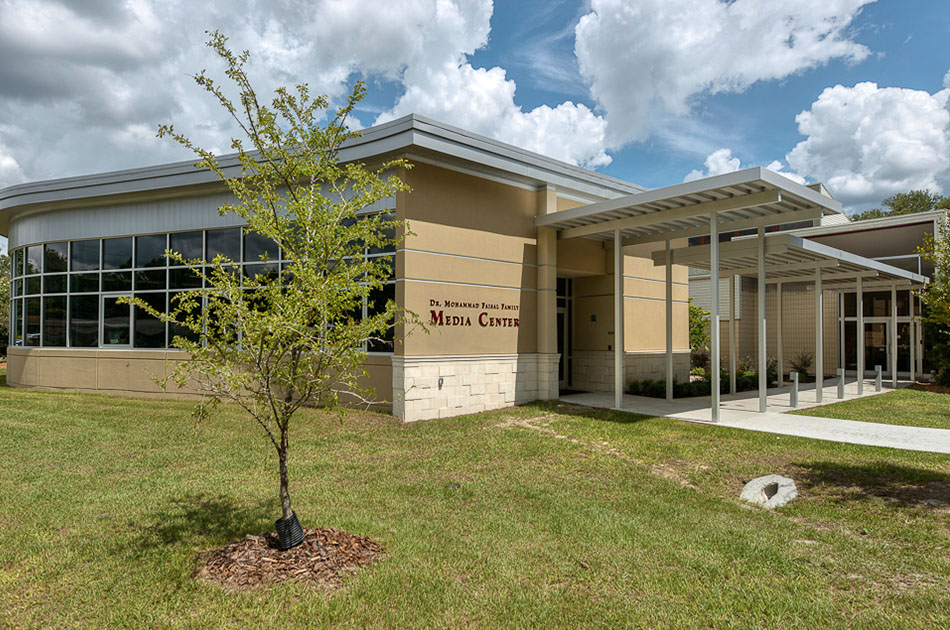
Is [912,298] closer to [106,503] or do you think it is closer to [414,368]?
[414,368]

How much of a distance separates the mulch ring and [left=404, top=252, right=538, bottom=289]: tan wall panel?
760cm

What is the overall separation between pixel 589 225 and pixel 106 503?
1121 cm

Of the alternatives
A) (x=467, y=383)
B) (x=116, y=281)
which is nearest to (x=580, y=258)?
(x=467, y=383)

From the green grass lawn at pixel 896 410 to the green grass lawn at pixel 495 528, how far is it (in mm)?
3985

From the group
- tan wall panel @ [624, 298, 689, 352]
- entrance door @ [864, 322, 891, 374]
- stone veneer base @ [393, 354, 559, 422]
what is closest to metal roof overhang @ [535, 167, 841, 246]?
tan wall panel @ [624, 298, 689, 352]

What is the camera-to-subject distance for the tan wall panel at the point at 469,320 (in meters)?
12.4

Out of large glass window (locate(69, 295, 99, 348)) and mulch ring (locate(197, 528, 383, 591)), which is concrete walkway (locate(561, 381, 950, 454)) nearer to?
mulch ring (locate(197, 528, 383, 591))

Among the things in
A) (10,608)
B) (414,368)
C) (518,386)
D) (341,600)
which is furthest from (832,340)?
(10,608)

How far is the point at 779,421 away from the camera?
11867mm

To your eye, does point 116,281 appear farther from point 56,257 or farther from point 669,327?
point 669,327

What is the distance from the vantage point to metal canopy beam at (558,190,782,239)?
11016 millimetres

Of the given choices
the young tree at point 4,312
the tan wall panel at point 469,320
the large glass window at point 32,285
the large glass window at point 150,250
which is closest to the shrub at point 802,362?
the tan wall panel at point 469,320

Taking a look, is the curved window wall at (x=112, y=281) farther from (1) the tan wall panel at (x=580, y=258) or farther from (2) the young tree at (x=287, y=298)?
(2) the young tree at (x=287, y=298)

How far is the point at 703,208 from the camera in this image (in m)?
11.9
